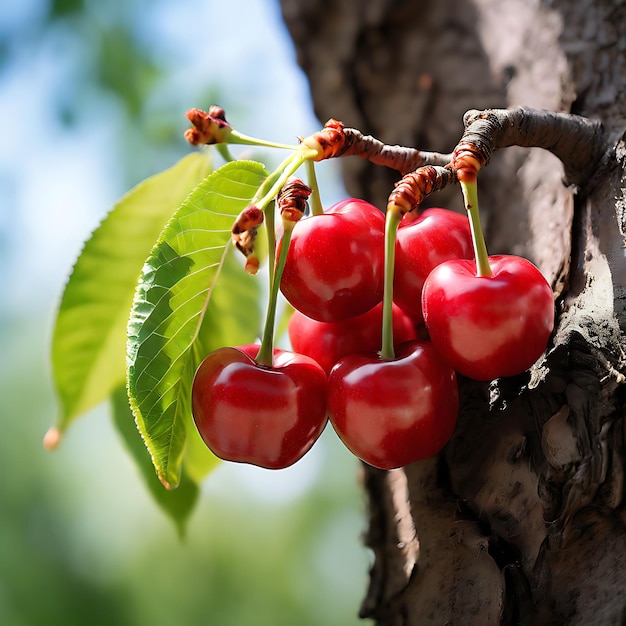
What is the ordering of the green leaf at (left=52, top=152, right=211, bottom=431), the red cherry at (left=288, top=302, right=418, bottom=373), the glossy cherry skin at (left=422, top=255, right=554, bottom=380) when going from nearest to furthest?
the glossy cherry skin at (left=422, top=255, right=554, bottom=380) → the red cherry at (left=288, top=302, right=418, bottom=373) → the green leaf at (left=52, top=152, right=211, bottom=431)

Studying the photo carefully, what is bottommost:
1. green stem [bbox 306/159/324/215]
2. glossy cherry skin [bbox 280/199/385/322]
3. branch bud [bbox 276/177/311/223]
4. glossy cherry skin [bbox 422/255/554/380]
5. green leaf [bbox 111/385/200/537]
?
green leaf [bbox 111/385/200/537]

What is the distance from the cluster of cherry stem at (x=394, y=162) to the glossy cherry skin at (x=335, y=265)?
0.06 ft

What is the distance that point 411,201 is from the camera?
1.61 ft

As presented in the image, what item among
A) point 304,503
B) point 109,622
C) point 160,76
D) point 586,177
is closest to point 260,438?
point 586,177

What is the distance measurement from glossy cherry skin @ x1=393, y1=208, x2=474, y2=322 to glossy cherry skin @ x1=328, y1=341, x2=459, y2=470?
0.17ft

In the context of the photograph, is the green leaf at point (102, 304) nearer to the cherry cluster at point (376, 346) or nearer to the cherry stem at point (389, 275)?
the cherry cluster at point (376, 346)

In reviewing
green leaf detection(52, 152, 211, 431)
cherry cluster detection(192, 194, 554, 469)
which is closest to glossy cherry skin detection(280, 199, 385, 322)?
cherry cluster detection(192, 194, 554, 469)

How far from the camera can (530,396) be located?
0.56 m

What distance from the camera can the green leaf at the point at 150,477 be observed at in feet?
2.63

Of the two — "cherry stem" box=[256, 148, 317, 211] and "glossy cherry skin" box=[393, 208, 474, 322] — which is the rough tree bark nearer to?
"glossy cherry skin" box=[393, 208, 474, 322]

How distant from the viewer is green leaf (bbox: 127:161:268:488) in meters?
0.53

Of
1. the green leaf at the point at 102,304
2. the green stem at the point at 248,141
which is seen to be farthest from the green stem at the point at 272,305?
the green leaf at the point at 102,304

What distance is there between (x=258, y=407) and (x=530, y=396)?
21 centimetres

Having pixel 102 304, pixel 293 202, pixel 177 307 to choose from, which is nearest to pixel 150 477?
pixel 102 304
